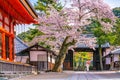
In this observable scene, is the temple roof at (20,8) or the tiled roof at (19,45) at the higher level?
the temple roof at (20,8)

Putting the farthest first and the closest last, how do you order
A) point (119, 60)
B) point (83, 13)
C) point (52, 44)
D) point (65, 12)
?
1. point (119, 60)
2. point (52, 44)
3. point (65, 12)
4. point (83, 13)

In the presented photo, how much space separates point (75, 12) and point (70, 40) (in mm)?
2541

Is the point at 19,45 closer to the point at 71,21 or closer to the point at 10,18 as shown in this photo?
the point at 71,21

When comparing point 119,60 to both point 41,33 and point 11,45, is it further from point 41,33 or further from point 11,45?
point 11,45

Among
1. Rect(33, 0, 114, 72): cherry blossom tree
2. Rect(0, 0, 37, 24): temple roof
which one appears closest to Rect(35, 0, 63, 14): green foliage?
Rect(33, 0, 114, 72): cherry blossom tree

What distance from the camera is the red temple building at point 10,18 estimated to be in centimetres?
1344

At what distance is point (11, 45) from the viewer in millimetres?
18625

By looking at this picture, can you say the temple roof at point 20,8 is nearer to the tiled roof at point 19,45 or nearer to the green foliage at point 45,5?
the green foliage at point 45,5

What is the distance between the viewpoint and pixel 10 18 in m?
17.9

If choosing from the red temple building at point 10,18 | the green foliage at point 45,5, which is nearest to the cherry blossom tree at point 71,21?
the green foliage at point 45,5

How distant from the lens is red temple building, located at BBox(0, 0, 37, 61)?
1344 cm

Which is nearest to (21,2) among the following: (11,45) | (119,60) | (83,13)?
(11,45)

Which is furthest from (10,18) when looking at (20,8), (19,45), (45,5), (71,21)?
(19,45)

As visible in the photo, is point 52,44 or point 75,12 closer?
→ point 75,12
